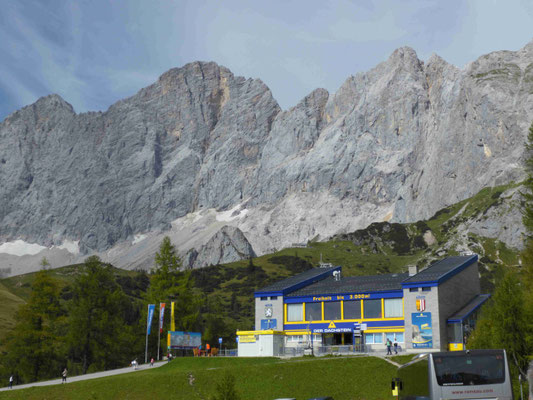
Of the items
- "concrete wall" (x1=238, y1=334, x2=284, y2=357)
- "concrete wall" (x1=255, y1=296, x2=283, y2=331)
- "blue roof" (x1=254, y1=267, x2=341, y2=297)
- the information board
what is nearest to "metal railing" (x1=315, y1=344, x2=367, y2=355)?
"concrete wall" (x1=238, y1=334, x2=284, y2=357)

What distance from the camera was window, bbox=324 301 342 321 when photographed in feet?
242

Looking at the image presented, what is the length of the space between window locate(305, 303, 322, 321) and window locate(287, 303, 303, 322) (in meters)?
0.99

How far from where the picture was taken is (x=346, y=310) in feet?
240

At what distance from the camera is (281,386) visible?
49.9m

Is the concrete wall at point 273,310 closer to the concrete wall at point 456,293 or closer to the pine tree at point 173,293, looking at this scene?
the pine tree at point 173,293

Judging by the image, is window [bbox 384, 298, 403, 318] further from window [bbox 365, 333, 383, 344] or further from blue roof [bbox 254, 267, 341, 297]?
blue roof [bbox 254, 267, 341, 297]

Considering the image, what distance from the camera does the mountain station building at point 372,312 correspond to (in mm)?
65562

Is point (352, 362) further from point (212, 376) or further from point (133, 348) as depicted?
point (133, 348)

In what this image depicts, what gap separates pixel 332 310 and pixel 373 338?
253 inches

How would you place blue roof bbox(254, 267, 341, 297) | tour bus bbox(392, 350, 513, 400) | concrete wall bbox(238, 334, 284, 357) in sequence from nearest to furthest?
tour bus bbox(392, 350, 513, 400), concrete wall bbox(238, 334, 284, 357), blue roof bbox(254, 267, 341, 297)

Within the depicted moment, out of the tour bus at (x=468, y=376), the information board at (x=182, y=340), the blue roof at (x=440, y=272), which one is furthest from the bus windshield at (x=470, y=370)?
the information board at (x=182, y=340)

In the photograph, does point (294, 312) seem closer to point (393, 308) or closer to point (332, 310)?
point (332, 310)

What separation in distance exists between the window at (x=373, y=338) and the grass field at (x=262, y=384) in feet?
53.2

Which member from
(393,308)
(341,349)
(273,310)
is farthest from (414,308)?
(273,310)
